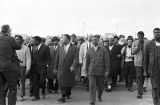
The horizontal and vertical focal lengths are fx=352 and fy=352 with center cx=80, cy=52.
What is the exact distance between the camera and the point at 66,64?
11.7 metres

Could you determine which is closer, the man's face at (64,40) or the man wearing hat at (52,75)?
the man's face at (64,40)

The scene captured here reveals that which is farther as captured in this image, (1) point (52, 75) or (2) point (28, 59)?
(1) point (52, 75)

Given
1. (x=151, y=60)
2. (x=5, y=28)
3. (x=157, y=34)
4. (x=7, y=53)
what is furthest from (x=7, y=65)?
(x=157, y=34)

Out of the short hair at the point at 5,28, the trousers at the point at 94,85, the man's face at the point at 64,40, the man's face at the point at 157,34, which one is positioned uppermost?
the short hair at the point at 5,28

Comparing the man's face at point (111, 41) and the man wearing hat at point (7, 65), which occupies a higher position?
the man's face at point (111, 41)

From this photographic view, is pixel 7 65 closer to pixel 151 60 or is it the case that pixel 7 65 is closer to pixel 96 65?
pixel 96 65

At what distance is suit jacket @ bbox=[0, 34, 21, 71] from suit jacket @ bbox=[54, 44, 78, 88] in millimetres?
2794

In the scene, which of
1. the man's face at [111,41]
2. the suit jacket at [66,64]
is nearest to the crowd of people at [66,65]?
the suit jacket at [66,64]

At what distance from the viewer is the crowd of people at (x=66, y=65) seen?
9102 mm

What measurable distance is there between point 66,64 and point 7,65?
3.13m

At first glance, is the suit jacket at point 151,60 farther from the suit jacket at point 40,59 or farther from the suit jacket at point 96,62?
the suit jacket at point 40,59

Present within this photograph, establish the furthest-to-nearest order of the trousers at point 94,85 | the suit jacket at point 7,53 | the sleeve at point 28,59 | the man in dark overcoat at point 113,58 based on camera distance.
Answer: the man in dark overcoat at point 113,58 → the sleeve at point 28,59 → the trousers at point 94,85 → the suit jacket at point 7,53

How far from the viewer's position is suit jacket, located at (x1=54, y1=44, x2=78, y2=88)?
11617 millimetres

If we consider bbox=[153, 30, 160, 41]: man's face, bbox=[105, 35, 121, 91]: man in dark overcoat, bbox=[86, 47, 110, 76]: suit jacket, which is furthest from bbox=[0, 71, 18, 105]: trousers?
bbox=[105, 35, 121, 91]: man in dark overcoat
